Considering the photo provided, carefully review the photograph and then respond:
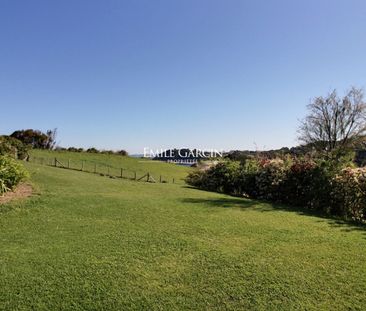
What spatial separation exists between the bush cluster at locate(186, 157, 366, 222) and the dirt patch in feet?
23.3

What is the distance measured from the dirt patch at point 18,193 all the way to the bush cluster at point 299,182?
7.11 metres

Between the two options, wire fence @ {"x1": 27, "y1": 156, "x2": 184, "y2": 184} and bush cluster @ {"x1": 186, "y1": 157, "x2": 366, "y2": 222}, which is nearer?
bush cluster @ {"x1": 186, "y1": 157, "x2": 366, "y2": 222}

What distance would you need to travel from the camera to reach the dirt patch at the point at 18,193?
22.2ft

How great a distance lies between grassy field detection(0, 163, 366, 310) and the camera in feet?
9.93

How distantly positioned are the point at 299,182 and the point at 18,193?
25.8ft

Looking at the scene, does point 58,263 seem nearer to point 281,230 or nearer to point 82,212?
point 82,212

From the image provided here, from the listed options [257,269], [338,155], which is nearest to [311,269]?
[257,269]

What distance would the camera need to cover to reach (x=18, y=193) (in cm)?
743

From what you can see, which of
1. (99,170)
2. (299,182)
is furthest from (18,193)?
(99,170)

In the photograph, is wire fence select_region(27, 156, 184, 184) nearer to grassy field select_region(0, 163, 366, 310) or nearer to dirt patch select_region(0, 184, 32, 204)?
dirt patch select_region(0, 184, 32, 204)

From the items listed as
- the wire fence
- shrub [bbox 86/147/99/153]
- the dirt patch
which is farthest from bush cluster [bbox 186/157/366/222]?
shrub [bbox 86/147/99/153]

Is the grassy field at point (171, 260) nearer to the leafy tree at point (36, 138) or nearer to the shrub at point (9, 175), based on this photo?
the shrub at point (9, 175)

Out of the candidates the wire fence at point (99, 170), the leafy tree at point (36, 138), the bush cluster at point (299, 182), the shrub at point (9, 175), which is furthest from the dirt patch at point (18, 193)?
the leafy tree at point (36, 138)

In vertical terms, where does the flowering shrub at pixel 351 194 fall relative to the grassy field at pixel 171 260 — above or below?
above
